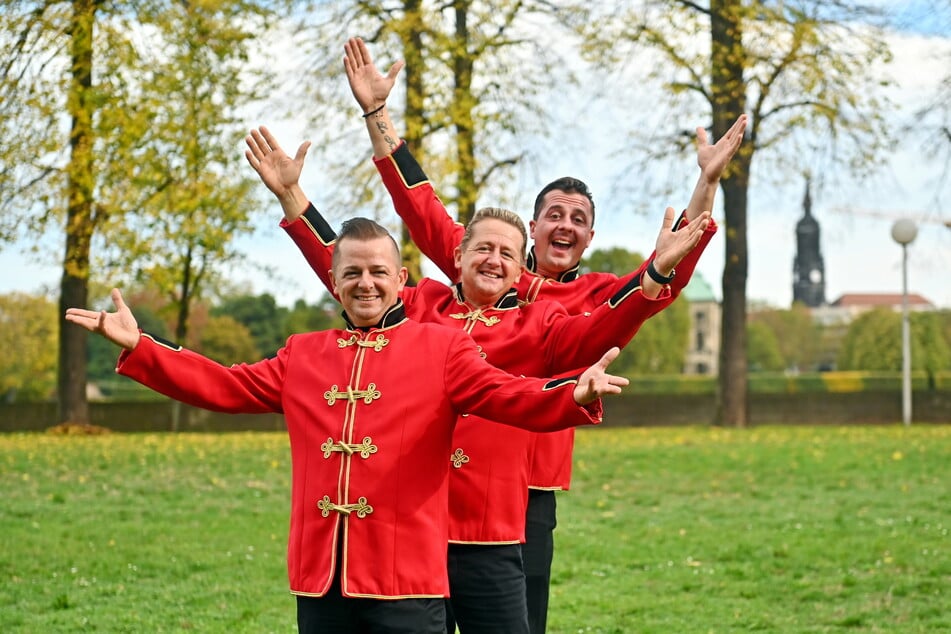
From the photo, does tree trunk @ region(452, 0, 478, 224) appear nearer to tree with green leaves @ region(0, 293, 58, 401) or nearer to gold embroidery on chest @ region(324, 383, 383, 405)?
gold embroidery on chest @ region(324, 383, 383, 405)

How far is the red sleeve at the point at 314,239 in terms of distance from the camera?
180 inches

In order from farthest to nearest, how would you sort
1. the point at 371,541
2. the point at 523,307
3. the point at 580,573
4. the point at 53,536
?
the point at 53,536 < the point at 580,573 < the point at 523,307 < the point at 371,541

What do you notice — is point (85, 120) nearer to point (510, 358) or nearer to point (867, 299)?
point (510, 358)

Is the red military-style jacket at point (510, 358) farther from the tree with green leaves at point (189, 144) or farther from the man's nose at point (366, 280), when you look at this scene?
the tree with green leaves at point (189, 144)

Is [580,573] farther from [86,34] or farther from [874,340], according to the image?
[874,340]

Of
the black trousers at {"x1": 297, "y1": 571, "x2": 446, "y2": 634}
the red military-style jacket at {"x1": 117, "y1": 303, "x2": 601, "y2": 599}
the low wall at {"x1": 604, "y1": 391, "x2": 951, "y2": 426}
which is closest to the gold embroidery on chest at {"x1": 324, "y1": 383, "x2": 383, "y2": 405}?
the red military-style jacket at {"x1": 117, "y1": 303, "x2": 601, "y2": 599}

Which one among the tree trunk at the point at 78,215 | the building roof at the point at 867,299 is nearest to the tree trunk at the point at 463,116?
the tree trunk at the point at 78,215

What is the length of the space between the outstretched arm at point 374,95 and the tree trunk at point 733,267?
18031 mm

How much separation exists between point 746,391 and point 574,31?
756 centimetres

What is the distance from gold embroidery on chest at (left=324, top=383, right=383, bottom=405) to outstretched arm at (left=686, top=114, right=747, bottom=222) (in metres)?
1.42

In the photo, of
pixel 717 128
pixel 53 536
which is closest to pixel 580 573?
pixel 53 536

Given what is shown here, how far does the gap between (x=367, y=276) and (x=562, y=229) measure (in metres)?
1.18

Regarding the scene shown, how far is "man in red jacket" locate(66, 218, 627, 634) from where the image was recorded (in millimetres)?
3576

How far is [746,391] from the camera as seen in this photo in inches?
920
